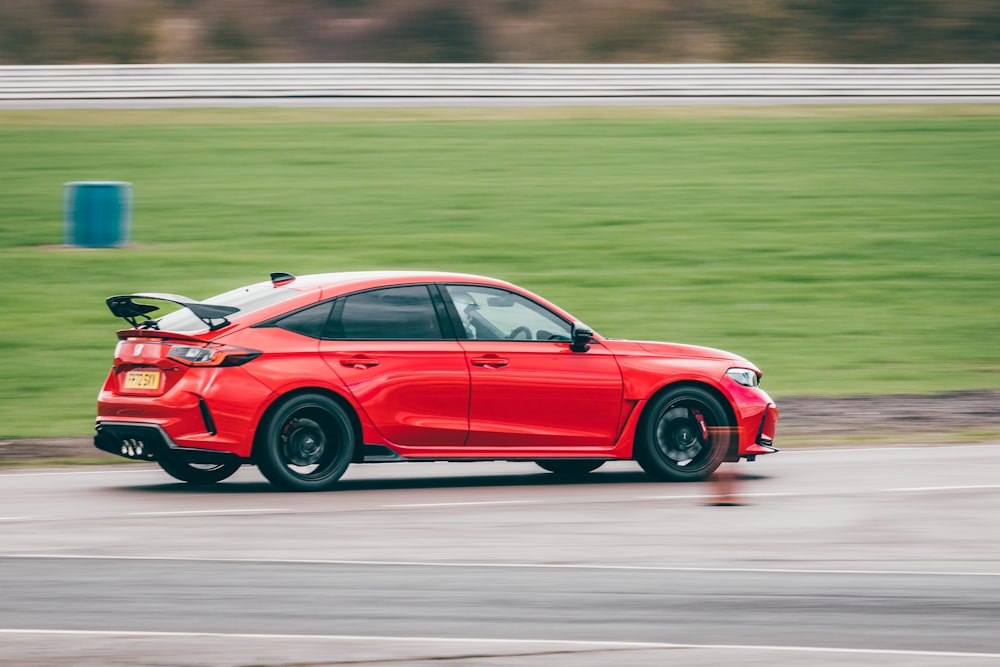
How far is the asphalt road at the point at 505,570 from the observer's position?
663 centimetres

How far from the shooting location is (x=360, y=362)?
1091 centimetres

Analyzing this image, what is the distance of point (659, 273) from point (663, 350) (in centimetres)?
1009

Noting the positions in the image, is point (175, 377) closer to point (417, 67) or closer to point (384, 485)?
point (384, 485)

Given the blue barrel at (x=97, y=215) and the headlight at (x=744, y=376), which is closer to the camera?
the headlight at (x=744, y=376)

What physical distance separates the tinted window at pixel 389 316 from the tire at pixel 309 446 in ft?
1.81

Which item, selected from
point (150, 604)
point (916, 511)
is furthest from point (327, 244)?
point (150, 604)

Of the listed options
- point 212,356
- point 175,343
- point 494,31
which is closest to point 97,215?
point 175,343

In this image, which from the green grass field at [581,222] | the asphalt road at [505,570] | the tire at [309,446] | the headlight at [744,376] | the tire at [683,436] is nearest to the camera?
the asphalt road at [505,570]

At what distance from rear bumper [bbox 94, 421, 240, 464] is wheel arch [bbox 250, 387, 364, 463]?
0.68ft

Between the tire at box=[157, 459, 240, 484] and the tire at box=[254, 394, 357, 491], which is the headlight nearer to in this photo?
the tire at box=[254, 394, 357, 491]

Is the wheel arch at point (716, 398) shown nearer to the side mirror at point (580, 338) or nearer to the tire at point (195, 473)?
the side mirror at point (580, 338)

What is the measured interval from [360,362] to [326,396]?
32 cm

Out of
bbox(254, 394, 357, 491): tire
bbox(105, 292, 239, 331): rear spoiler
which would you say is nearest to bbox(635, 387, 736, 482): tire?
bbox(254, 394, 357, 491): tire

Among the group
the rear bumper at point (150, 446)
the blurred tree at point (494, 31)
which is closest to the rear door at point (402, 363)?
the rear bumper at point (150, 446)
